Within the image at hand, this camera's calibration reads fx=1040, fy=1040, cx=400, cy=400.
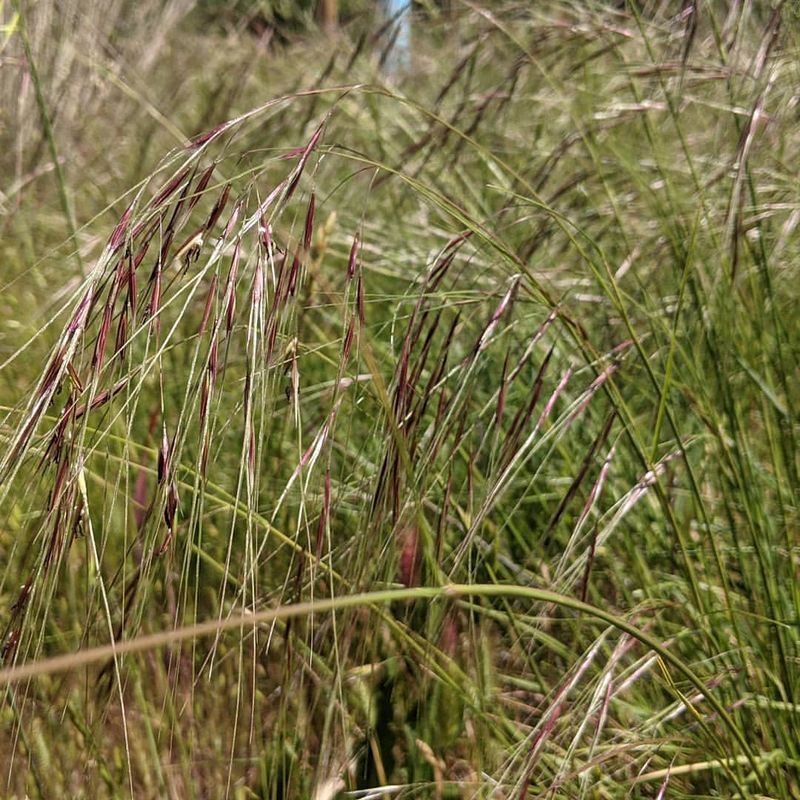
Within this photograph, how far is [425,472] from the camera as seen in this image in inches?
25.4

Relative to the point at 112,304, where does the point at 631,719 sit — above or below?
below

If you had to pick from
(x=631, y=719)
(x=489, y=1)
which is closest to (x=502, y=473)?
(x=631, y=719)

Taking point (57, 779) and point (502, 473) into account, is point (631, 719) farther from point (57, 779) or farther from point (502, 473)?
point (57, 779)

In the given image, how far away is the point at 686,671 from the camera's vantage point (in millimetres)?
566

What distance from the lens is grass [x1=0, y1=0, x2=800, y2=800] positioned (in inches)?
21.5

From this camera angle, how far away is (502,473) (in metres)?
0.63

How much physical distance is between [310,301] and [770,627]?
0.49 metres

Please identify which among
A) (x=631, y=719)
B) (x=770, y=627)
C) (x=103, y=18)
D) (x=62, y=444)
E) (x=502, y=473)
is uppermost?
(x=103, y=18)

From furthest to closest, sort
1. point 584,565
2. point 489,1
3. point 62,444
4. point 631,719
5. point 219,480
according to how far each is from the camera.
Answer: point 489,1 → point 219,480 → point 631,719 → point 584,565 → point 62,444

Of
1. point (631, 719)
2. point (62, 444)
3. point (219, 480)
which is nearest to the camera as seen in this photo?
point (62, 444)

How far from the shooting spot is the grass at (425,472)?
0.55m

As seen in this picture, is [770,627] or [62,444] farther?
[770,627]

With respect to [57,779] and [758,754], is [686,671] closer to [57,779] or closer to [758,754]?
[758,754]

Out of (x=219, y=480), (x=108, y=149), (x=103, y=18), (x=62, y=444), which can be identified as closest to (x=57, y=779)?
(x=219, y=480)
